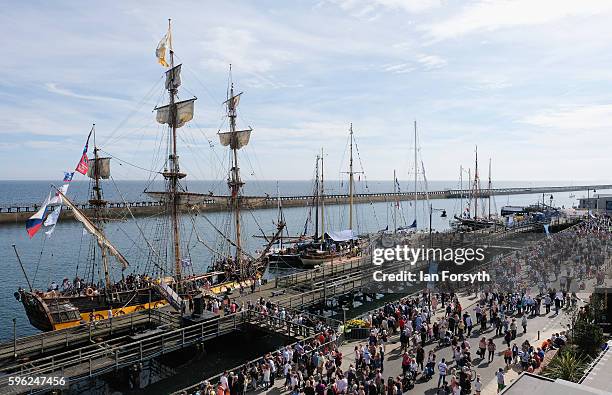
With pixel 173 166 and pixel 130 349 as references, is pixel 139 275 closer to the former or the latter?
pixel 173 166

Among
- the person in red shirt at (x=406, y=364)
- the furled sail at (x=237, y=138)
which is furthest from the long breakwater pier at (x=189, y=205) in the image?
the person in red shirt at (x=406, y=364)

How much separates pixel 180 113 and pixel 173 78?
112 inches

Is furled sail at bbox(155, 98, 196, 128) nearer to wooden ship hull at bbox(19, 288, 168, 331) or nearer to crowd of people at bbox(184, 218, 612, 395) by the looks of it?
wooden ship hull at bbox(19, 288, 168, 331)

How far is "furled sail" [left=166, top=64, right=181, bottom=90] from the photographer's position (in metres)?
37.5

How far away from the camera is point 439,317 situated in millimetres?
27359

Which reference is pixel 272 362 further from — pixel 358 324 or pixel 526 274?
pixel 526 274

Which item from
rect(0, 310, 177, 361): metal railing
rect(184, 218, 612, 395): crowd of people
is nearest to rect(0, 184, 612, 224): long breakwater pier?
rect(0, 310, 177, 361): metal railing

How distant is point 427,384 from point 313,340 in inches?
235

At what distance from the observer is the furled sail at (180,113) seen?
37.9m

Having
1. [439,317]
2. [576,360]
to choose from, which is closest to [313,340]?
[439,317]

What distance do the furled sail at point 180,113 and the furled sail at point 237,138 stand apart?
8590mm

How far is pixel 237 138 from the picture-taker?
153 ft

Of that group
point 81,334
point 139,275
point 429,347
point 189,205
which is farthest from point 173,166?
point 429,347

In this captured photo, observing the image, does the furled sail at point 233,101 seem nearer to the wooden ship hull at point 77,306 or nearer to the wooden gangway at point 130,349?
the wooden ship hull at point 77,306
